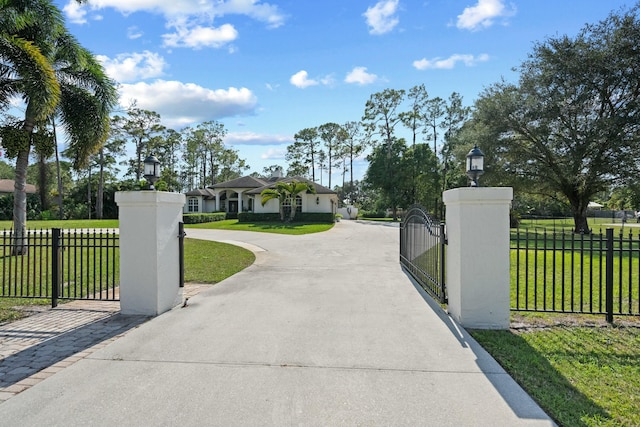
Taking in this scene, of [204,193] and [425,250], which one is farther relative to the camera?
[204,193]

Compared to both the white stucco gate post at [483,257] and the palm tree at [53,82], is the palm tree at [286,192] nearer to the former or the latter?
the palm tree at [53,82]

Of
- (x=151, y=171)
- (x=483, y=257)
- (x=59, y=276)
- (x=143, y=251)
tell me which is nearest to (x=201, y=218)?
(x=59, y=276)

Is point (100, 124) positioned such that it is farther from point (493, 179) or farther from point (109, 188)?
point (109, 188)

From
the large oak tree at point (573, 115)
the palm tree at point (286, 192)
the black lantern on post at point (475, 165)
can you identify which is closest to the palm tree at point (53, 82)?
the black lantern on post at point (475, 165)

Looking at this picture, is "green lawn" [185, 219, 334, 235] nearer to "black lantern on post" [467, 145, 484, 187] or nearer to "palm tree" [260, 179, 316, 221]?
"palm tree" [260, 179, 316, 221]

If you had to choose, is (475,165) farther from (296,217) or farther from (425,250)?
(296,217)

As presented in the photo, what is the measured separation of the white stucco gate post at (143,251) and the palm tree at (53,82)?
24.3 ft

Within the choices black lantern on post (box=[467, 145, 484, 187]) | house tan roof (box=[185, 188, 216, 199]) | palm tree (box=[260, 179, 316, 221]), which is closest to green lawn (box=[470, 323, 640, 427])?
black lantern on post (box=[467, 145, 484, 187])

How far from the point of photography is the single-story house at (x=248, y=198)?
34.4 m

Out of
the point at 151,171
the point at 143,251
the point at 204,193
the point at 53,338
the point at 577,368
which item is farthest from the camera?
the point at 204,193

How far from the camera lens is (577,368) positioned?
3.72m

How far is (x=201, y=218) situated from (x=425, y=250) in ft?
93.5

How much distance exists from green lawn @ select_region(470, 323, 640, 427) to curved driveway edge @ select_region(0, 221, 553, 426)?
0.61ft

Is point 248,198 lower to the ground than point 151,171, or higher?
higher
